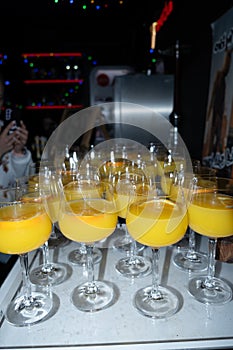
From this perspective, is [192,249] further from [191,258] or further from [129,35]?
[129,35]

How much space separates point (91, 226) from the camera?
2.94 feet

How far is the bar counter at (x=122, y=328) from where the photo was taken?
2.44 ft

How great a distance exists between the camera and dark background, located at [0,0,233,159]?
341 cm

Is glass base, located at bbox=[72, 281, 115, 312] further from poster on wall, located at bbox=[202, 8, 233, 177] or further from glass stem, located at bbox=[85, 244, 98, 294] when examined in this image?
poster on wall, located at bbox=[202, 8, 233, 177]

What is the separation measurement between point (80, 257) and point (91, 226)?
0.35 metres

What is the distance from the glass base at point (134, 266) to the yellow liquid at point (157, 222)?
0.21 meters

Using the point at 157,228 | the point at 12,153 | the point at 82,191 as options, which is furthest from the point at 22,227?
the point at 12,153

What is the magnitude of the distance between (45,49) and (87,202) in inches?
234

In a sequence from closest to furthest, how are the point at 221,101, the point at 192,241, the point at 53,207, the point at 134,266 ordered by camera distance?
the point at 53,207 < the point at 134,266 < the point at 192,241 < the point at 221,101

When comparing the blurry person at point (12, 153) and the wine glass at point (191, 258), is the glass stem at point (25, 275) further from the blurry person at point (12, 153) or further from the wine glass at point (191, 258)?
the blurry person at point (12, 153)

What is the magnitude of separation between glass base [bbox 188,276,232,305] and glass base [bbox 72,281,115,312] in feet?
0.86

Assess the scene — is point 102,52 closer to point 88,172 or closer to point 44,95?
point 44,95

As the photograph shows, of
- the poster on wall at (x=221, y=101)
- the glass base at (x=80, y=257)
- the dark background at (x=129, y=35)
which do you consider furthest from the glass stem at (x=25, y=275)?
the dark background at (x=129, y=35)

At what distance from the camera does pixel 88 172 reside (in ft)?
4.14
